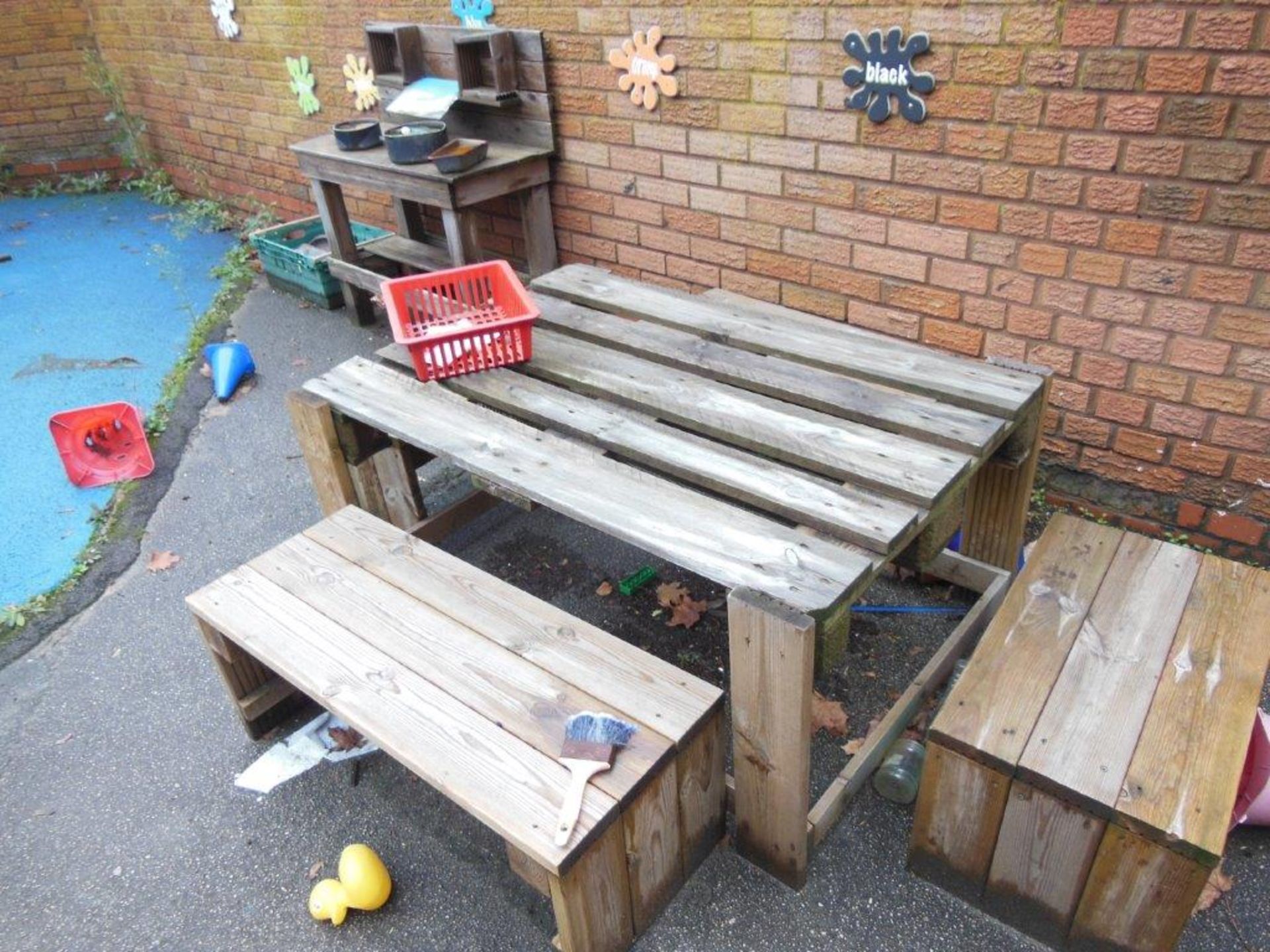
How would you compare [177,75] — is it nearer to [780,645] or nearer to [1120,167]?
[1120,167]

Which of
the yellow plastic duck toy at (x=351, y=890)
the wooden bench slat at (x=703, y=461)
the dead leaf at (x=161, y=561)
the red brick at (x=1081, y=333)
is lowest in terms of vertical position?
the dead leaf at (x=161, y=561)

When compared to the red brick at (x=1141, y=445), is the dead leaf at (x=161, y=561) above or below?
below

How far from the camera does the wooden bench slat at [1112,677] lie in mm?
1858

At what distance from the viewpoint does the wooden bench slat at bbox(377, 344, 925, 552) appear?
2014 mm

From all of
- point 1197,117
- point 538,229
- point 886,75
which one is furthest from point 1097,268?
point 538,229

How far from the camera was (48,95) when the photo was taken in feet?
26.8

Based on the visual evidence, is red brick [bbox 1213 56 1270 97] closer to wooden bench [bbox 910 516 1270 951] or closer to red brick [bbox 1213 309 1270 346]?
red brick [bbox 1213 309 1270 346]

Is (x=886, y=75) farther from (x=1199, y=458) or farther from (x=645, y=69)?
(x=1199, y=458)

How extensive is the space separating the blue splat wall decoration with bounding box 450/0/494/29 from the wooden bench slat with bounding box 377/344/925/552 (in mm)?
2558

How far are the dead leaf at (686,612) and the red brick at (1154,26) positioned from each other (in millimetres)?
2143

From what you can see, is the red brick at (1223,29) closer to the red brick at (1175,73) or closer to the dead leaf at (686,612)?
the red brick at (1175,73)

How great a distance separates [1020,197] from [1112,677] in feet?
5.71

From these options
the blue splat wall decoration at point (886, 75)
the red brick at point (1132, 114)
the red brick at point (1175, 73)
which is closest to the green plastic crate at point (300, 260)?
the blue splat wall decoration at point (886, 75)

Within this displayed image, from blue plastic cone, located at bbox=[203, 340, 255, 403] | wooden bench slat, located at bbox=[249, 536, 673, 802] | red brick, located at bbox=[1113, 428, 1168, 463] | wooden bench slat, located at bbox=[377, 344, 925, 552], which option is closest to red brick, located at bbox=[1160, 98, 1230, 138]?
red brick, located at bbox=[1113, 428, 1168, 463]
